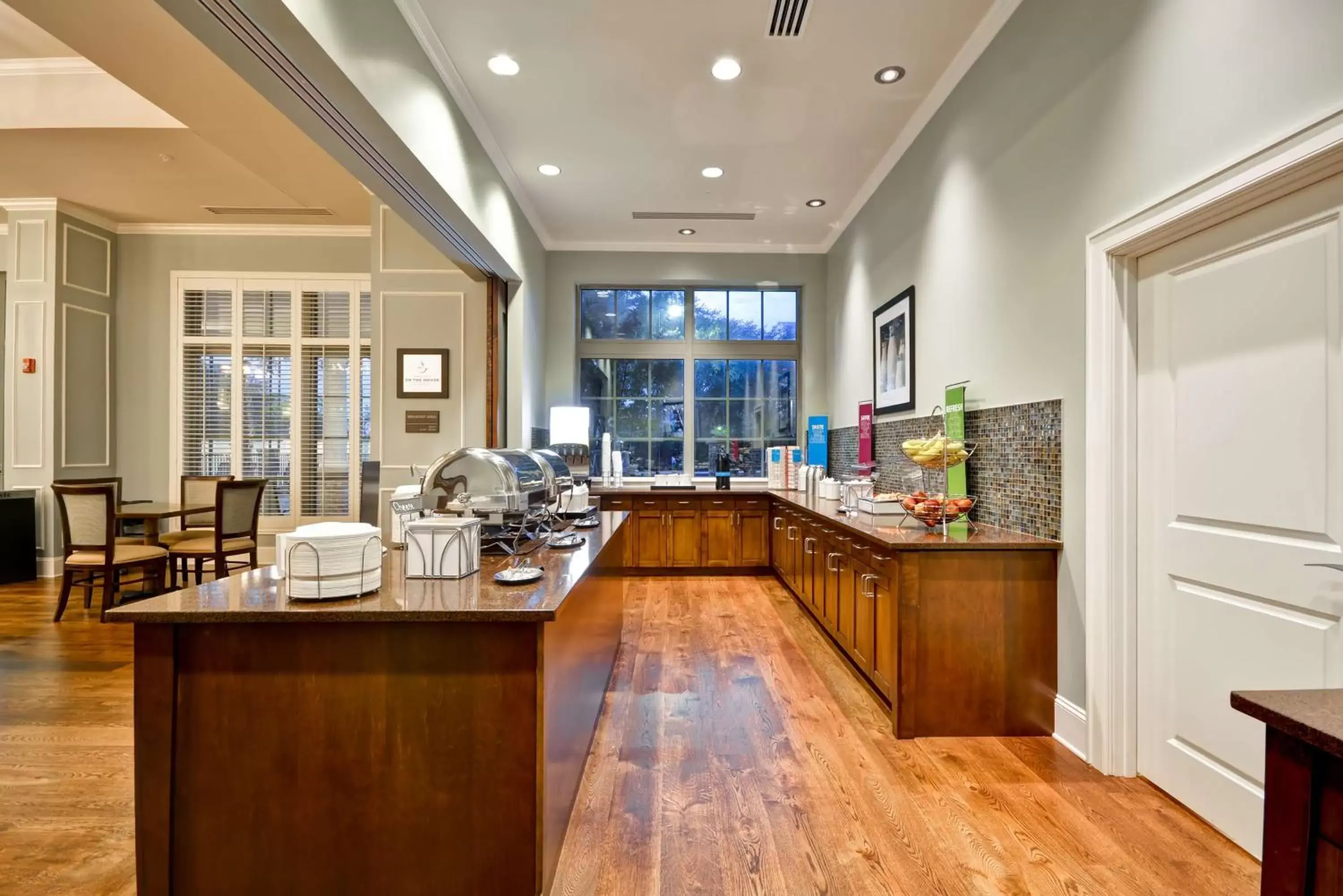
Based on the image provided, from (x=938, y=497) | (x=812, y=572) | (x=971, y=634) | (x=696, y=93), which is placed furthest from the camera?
(x=812, y=572)

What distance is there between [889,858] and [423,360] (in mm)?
4894

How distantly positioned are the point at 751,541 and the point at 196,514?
17.0 feet

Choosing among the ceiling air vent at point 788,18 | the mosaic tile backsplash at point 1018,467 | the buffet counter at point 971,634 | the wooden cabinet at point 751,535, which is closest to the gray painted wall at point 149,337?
the wooden cabinet at point 751,535

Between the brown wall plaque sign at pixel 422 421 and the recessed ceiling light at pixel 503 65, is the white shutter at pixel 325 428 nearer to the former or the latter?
the brown wall plaque sign at pixel 422 421

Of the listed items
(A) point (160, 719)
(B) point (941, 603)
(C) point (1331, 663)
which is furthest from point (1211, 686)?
(A) point (160, 719)

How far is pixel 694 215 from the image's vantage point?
5.86 metres

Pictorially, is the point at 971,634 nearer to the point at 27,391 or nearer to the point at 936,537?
the point at 936,537

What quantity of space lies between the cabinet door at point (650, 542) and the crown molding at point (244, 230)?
4.36m

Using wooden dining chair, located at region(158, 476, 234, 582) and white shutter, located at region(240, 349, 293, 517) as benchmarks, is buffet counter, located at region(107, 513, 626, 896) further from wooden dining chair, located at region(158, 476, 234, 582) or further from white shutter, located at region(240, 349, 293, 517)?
white shutter, located at region(240, 349, 293, 517)

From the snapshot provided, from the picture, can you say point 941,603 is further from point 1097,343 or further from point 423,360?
point 423,360

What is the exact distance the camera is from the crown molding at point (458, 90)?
305 centimetres

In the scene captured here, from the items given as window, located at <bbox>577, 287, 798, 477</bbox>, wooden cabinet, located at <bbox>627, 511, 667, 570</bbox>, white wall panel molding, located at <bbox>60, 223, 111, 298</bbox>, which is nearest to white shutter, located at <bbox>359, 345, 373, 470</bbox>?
window, located at <bbox>577, 287, 798, 477</bbox>

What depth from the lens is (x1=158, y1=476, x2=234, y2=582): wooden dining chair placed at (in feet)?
18.1

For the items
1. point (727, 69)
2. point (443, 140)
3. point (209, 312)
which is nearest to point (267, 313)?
point (209, 312)
